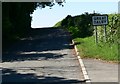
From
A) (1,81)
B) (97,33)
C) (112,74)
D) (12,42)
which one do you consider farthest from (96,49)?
(12,42)

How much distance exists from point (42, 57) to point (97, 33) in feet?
20.6

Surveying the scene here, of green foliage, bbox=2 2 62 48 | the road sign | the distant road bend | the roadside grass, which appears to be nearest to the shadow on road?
the distant road bend

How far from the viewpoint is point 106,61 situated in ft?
58.4

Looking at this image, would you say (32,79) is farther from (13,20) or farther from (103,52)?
(13,20)

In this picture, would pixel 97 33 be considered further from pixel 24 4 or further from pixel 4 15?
pixel 24 4

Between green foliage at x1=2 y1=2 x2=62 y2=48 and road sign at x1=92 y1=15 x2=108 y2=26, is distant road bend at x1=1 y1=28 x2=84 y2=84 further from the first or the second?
green foliage at x1=2 y1=2 x2=62 y2=48

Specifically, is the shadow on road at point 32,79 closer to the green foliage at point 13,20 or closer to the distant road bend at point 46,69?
the distant road bend at point 46,69

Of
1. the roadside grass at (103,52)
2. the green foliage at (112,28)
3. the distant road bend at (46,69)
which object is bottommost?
the distant road bend at (46,69)

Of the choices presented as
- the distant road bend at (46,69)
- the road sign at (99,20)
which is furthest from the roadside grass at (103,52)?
the road sign at (99,20)

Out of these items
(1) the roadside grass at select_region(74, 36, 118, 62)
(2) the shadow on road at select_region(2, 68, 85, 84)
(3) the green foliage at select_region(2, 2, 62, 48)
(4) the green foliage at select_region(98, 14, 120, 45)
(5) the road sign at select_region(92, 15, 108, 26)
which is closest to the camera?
(2) the shadow on road at select_region(2, 68, 85, 84)

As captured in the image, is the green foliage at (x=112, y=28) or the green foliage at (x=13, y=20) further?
the green foliage at (x=13, y=20)

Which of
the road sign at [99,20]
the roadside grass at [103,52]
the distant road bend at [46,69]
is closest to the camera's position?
the distant road bend at [46,69]

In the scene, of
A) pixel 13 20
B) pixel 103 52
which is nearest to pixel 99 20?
pixel 103 52

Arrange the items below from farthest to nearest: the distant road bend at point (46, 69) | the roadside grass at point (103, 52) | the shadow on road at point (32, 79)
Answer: the roadside grass at point (103, 52)
the distant road bend at point (46, 69)
the shadow on road at point (32, 79)
